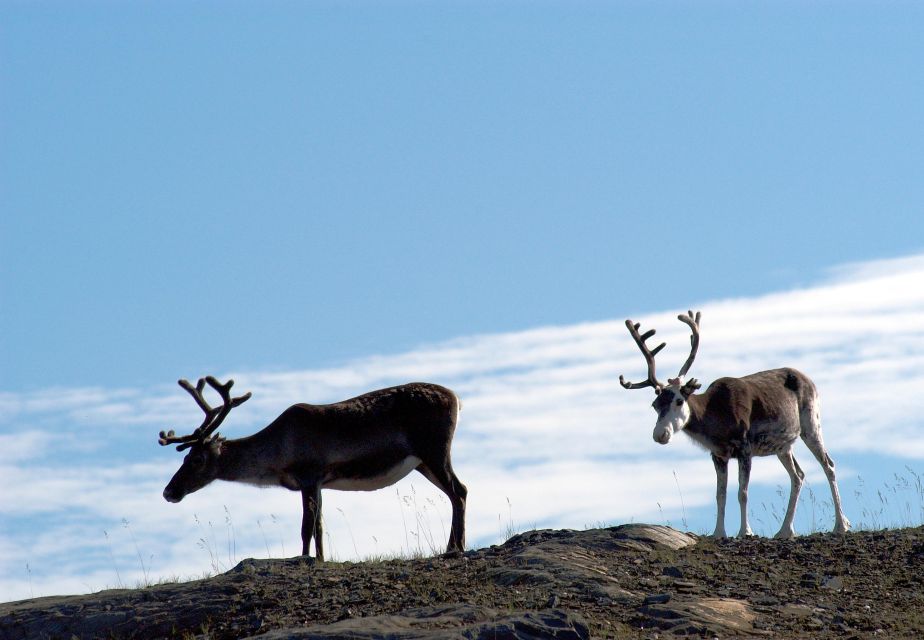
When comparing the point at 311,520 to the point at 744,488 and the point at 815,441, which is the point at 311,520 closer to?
the point at 744,488

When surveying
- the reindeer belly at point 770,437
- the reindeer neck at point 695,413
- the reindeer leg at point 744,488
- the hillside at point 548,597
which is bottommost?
the hillside at point 548,597

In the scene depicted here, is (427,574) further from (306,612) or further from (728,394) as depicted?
(728,394)

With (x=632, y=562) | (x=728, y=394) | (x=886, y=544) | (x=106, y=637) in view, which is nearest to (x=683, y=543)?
(x=632, y=562)

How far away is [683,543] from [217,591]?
4.93 meters

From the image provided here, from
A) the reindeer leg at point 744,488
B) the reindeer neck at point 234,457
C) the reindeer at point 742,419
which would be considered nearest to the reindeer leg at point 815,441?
the reindeer at point 742,419

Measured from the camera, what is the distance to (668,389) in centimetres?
1675

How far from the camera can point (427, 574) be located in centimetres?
1242

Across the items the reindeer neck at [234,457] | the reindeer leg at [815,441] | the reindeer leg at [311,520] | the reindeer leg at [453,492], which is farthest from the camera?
the reindeer leg at [815,441]

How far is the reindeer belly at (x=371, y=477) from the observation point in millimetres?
15914

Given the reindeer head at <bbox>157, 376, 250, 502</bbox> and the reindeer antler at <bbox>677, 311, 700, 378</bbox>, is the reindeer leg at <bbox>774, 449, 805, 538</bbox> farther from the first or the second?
the reindeer head at <bbox>157, 376, 250, 502</bbox>

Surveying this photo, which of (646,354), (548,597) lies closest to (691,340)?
(646,354)

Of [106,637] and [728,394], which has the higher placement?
[728,394]

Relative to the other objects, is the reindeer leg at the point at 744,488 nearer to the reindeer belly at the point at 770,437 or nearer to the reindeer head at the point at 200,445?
the reindeer belly at the point at 770,437

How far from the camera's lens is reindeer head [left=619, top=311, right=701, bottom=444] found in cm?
1648
